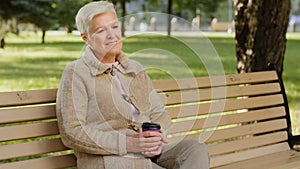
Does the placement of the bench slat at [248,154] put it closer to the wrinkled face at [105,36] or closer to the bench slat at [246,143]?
the bench slat at [246,143]

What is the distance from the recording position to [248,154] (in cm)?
A: 390

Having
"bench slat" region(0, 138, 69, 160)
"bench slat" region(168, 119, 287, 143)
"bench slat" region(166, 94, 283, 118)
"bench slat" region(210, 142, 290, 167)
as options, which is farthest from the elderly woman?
"bench slat" region(210, 142, 290, 167)

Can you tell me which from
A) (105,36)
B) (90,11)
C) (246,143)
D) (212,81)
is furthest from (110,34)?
(246,143)

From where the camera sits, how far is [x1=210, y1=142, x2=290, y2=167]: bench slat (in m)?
3.69

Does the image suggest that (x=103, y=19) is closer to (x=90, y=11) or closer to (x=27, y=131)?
(x=90, y=11)

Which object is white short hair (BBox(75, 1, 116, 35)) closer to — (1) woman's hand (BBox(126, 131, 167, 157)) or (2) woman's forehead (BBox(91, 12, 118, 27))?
(2) woman's forehead (BBox(91, 12, 118, 27))

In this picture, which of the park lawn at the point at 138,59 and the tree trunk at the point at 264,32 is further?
the tree trunk at the point at 264,32

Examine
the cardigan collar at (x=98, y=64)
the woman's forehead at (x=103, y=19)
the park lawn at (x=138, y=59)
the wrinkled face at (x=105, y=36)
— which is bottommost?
the park lawn at (x=138, y=59)

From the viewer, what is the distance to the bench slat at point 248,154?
12.1 feet

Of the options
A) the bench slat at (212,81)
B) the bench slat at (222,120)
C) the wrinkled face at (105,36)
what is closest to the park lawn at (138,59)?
the bench slat at (212,81)

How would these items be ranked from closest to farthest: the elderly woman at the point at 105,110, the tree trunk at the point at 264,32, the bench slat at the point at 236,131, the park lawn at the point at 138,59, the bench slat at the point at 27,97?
1. the elderly woman at the point at 105,110
2. the bench slat at the point at 27,97
3. the park lawn at the point at 138,59
4. the bench slat at the point at 236,131
5. the tree trunk at the point at 264,32

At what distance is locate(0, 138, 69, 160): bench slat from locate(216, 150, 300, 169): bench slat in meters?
1.11

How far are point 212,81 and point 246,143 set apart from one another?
1.61ft

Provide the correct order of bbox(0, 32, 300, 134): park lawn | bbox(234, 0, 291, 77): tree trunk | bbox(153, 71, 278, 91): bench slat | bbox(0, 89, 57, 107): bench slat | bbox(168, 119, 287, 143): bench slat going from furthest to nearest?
bbox(234, 0, 291, 77): tree trunk < bbox(168, 119, 287, 143): bench slat < bbox(153, 71, 278, 91): bench slat < bbox(0, 32, 300, 134): park lawn < bbox(0, 89, 57, 107): bench slat
